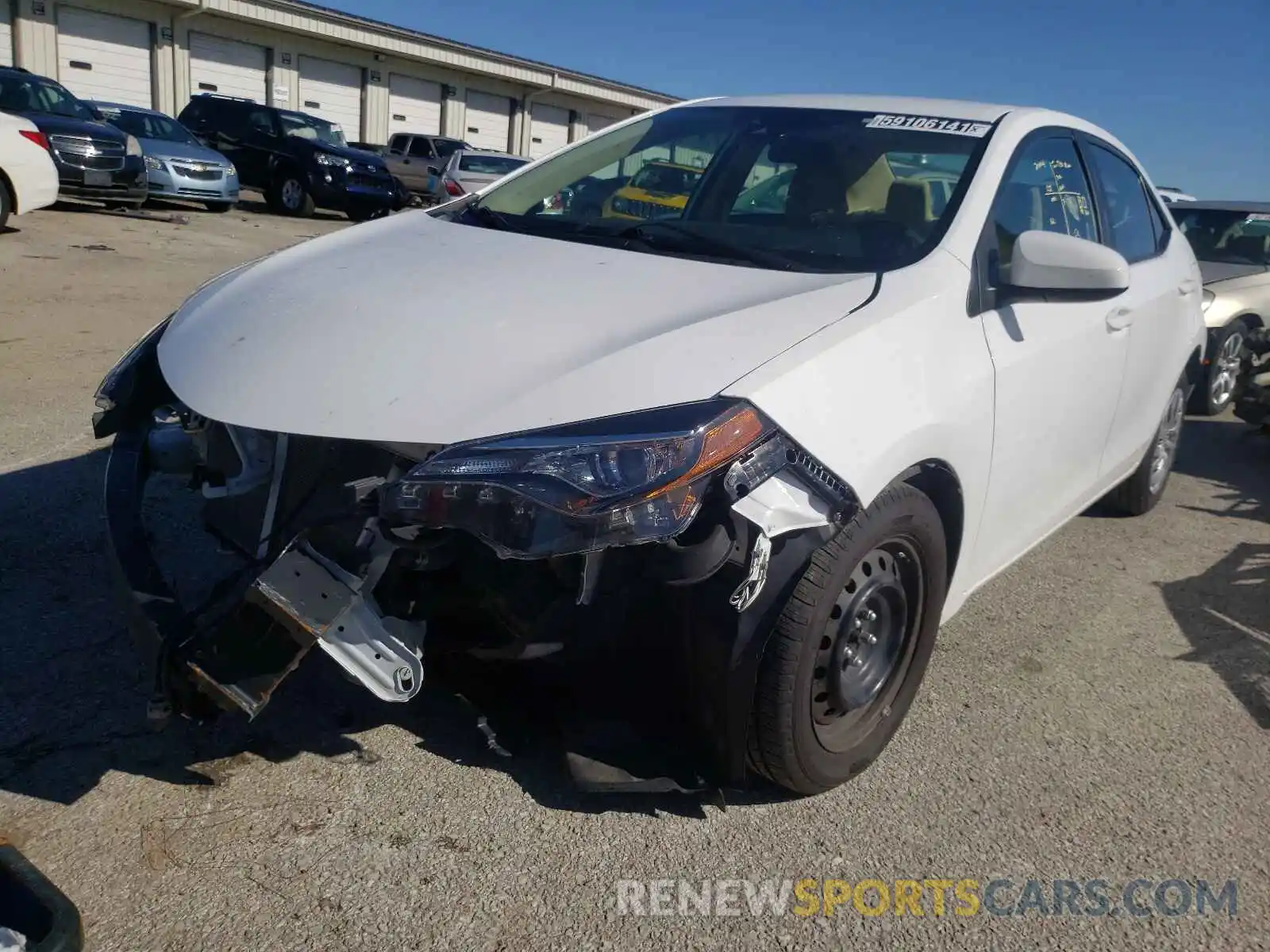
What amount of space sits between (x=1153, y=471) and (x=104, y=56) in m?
26.2

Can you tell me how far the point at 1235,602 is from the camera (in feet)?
14.0

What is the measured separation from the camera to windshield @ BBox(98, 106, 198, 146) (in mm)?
15727

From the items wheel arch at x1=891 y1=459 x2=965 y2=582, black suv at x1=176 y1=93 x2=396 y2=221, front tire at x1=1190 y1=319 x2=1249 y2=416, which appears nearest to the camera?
wheel arch at x1=891 y1=459 x2=965 y2=582

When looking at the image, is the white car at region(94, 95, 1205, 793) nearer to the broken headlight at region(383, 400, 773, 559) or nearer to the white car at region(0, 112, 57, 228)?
the broken headlight at region(383, 400, 773, 559)

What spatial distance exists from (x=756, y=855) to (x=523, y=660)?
28.7 inches

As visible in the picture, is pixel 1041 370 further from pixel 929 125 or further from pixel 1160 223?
pixel 1160 223

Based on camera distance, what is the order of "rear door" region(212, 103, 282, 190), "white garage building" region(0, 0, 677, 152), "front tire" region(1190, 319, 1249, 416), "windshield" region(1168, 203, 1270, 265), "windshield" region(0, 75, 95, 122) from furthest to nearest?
"white garage building" region(0, 0, 677, 152), "rear door" region(212, 103, 282, 190), "windshield" region(0, 75, 95, 122), "windshield" region(1168, 203, 1270, 265), "front tire" region(1190, 319, 1249, 416)

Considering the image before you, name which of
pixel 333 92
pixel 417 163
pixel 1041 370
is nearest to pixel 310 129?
pixel 417 163

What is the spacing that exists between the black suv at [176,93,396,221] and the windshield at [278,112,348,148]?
1cm

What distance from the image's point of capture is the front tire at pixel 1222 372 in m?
7.81

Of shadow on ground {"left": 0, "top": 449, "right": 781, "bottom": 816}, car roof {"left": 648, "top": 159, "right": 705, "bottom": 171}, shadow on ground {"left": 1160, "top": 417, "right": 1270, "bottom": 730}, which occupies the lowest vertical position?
shadow on ground {"left": 0, "top": 449, "right": 781, "bottom": 816}

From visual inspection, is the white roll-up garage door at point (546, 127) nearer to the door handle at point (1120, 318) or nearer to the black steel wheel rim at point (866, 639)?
the door handle at point (1120, 318)

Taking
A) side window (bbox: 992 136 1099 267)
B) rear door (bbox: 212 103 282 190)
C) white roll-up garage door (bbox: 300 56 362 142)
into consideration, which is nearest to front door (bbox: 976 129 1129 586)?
side window (bbox: 992 136 1099 267)

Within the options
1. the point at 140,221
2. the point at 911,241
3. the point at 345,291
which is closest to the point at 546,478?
the point at 345,291
